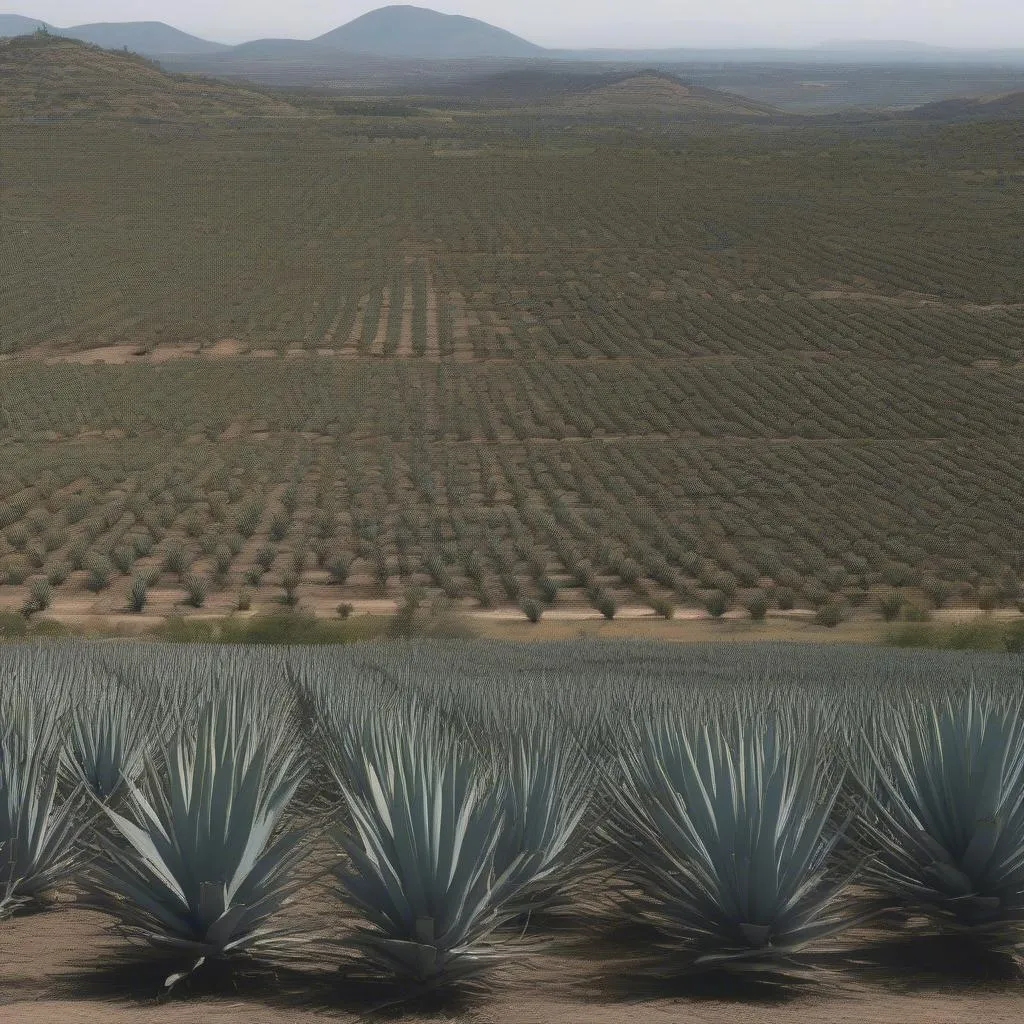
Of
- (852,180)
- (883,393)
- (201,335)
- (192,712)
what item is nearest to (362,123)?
(852,180)

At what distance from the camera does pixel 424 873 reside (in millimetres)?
4242

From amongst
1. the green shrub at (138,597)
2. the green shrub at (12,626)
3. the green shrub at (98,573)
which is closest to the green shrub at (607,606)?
the green shrub at (138,597)

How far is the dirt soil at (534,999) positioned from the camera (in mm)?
4094

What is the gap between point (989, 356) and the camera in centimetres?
4788

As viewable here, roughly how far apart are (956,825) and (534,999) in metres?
1.64

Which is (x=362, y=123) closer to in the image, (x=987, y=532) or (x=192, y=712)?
(x=987, y=532)

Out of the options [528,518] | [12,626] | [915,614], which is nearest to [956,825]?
[12,626]

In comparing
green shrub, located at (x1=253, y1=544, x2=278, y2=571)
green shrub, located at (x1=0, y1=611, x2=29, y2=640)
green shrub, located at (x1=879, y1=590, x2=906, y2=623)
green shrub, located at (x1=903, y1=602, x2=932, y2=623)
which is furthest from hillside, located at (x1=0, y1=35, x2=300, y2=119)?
green shrub, located at (x1=903, y1=602, x2=932, y2=623)

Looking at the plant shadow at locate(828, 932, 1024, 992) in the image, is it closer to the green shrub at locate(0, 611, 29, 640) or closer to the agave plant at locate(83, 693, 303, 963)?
the agave plant at locate(83, 693, 303, 963)

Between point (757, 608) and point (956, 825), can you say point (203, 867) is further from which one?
point (757, 608)

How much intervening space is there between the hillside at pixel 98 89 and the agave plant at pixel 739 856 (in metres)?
129

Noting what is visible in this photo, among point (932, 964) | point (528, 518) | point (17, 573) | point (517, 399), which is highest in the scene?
point (932, 964)

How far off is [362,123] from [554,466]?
379 feet

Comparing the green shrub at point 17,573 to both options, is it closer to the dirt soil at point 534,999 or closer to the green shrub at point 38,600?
the green shrub at point 38,600
